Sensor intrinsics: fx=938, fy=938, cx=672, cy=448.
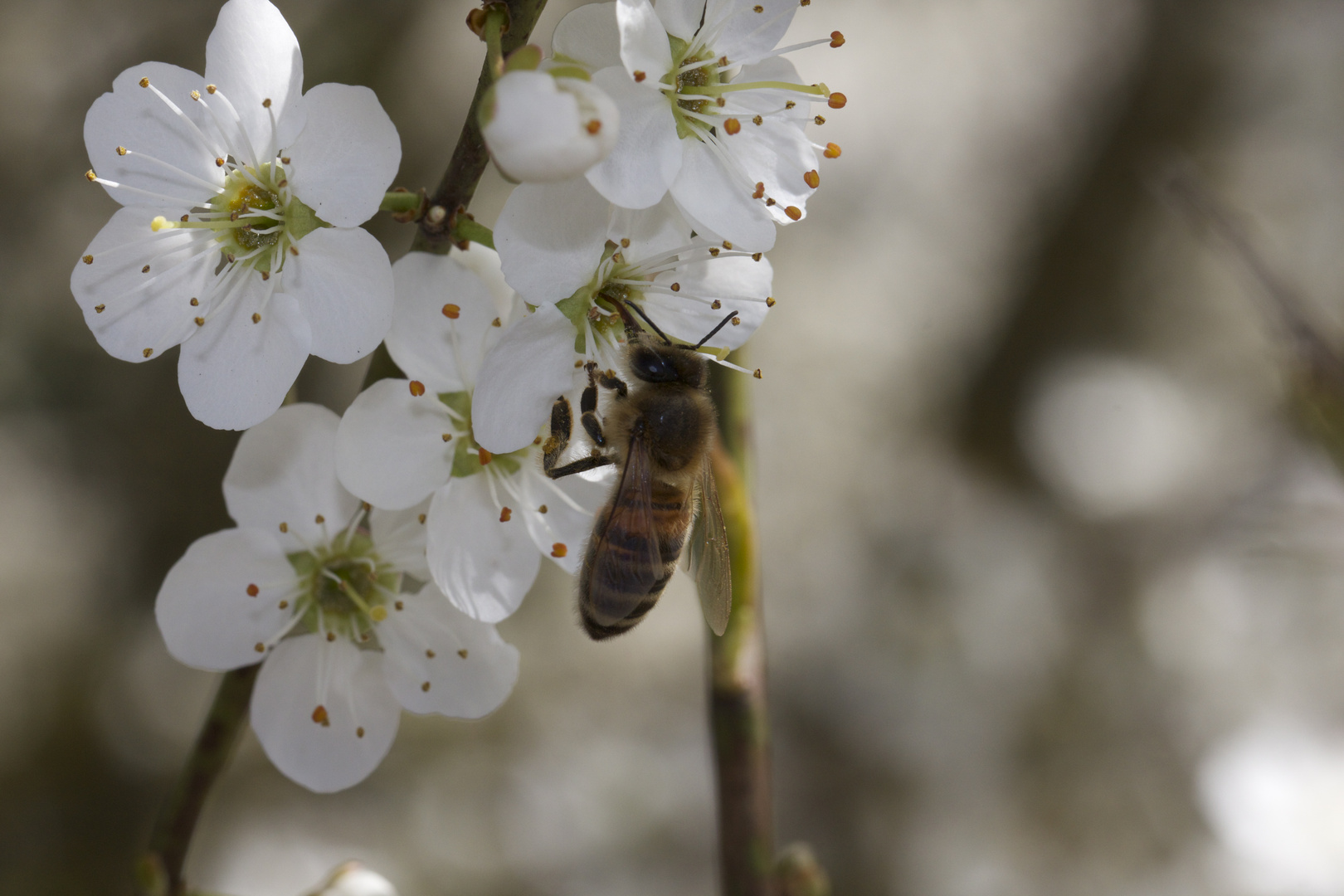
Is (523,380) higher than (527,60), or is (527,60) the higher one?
(527,60)

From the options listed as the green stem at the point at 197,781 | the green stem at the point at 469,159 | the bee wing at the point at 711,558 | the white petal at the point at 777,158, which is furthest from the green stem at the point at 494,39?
the green stem at the point at 197,781

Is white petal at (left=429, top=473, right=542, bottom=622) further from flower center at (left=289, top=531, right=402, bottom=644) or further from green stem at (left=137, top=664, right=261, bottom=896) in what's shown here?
green stem at (left=137, top=664, right=261, bottom=896)

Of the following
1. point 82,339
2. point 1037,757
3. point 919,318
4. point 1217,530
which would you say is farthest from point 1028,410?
point 82,339

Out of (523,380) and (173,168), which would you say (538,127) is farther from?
(173,168)

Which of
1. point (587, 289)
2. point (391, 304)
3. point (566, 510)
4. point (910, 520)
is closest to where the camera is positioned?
point (391, 304)

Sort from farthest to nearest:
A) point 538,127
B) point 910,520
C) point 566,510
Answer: point 910,520 < point 566,510 < point 538,127

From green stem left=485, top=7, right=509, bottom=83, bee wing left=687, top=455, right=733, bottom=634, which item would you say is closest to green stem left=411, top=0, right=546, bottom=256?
green stem left=485, top=7, right=509, bottom=83

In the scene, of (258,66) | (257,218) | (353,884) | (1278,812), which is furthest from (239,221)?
(1278,812)
